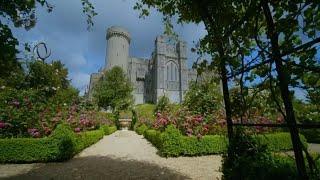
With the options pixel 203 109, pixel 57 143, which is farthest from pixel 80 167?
pixel 203 109

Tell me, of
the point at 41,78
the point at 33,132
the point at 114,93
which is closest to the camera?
the point at 33,132

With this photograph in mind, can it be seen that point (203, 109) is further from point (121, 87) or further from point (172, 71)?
point (172, 71)

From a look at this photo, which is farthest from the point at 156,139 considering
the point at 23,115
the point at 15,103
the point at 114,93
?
the point at 114,93

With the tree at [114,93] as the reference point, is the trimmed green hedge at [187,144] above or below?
below

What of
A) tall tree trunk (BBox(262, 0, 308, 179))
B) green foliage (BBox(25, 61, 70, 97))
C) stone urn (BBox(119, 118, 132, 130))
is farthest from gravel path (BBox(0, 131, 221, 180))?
stone urn (BBox(119, 118, 132, 130))

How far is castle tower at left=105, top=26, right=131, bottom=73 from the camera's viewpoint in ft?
233

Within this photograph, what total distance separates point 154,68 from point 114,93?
32.2m

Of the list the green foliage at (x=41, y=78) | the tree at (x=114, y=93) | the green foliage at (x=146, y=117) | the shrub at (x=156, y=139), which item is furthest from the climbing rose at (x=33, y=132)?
the tree at (x=114, y=93)

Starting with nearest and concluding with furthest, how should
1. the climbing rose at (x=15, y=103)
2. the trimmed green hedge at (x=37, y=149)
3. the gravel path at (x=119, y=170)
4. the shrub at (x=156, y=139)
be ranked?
1. the gravel path at (x=119, y=170)
2. the trimmed green hedge at (x=37, y=149)
3. the climbing rose at (x=15, y=103)
4. the shrub at (x=156, y=139)

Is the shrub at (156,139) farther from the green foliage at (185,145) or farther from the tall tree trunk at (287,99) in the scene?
the tall tree trunk at (287,99)

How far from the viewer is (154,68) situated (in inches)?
2955

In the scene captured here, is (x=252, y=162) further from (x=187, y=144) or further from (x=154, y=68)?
(x=154, y=68)

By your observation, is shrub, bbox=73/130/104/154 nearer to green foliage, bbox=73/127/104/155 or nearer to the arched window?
green foliage, bbox=73/127/104/155

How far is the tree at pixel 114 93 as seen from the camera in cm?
4344
